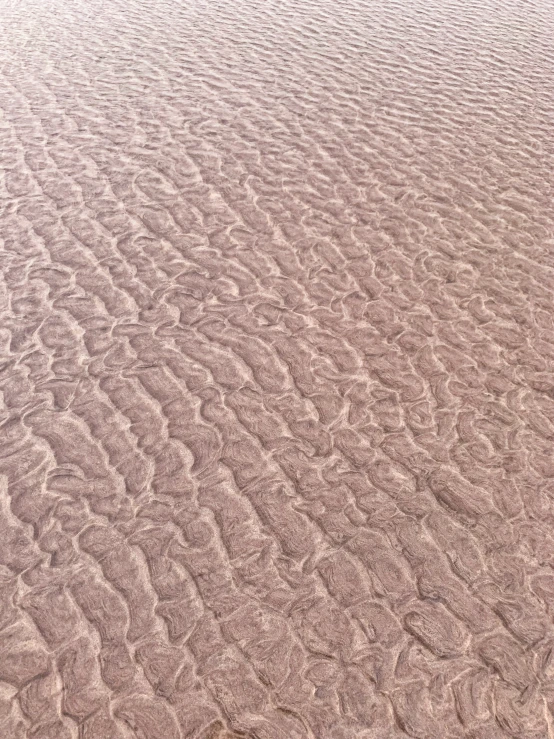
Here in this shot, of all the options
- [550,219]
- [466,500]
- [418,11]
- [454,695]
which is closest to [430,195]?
[550,219]

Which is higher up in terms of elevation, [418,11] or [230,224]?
[418,11]

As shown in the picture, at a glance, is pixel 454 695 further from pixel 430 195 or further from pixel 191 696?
pixel 430 195

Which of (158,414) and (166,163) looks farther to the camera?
(166,163)

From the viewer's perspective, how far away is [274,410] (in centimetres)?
458

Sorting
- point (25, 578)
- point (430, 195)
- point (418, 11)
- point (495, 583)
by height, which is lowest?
point (25, 578)

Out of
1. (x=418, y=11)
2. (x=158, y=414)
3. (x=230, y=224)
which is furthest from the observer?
(x=418, y=11)

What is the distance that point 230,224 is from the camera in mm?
6230

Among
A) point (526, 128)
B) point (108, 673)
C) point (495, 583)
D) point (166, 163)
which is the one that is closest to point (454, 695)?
point (495, 583)

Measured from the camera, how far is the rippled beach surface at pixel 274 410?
3.26 metres

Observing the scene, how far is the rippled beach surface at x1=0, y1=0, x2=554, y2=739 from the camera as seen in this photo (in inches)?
128

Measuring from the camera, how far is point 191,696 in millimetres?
3172

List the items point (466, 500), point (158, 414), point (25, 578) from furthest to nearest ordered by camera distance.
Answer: point (158, 414) < point (466, 500) < point (25, 578)

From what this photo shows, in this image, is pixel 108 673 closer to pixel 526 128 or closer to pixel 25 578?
pixel 25 578

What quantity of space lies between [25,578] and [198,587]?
0.81 metres
